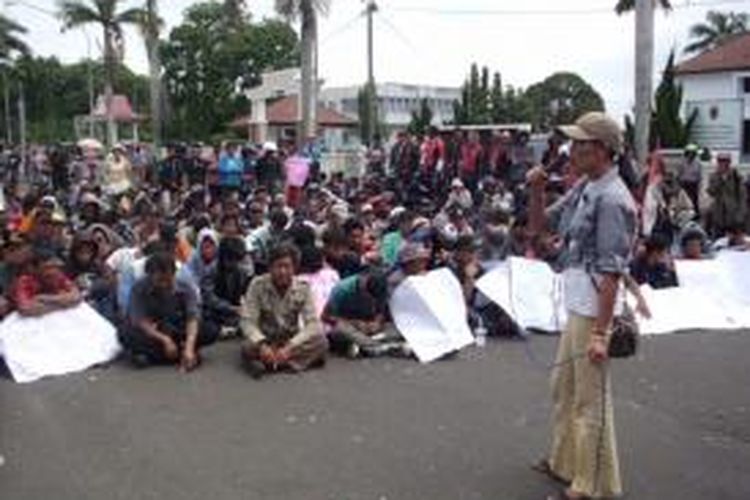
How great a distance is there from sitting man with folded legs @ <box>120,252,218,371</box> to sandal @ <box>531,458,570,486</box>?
12.5ft

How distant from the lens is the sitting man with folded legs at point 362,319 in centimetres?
1035

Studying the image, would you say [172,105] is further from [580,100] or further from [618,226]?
[618,226]

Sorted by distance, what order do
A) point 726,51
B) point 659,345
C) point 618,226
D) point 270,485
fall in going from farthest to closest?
point 726,51
point 659,345
point 270,485
point 618,226

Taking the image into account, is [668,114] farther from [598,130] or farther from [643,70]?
[598,130]

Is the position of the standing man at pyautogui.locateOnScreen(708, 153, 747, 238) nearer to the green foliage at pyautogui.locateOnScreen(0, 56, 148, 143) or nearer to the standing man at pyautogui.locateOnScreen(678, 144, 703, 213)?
the standing man at pyautogui.locateOnScreen(678, 144, 703, 213)

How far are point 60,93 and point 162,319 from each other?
86.6m

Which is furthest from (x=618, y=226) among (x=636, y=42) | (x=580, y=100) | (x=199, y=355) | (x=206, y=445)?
(x=580, y=100)

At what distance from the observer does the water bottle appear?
10.9 metres

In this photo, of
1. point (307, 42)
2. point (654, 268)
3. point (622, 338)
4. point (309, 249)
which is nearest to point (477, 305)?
point (309, 249)

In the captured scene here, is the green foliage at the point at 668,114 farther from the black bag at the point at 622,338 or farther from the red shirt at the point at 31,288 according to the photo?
the black bag at the point at 622,338

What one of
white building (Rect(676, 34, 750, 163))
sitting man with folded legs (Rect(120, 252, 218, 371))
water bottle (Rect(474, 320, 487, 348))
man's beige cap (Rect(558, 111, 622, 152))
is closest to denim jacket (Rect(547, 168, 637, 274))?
man's beige cap (Rect(558, 111, 622, 152))

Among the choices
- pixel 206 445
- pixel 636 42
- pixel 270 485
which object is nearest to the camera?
pixel 270 485

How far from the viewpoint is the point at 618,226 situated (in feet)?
18.9

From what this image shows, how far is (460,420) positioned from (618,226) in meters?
2.68
